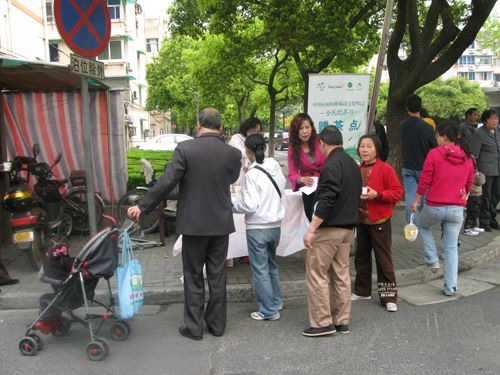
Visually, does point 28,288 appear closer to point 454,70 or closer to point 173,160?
point 173,160

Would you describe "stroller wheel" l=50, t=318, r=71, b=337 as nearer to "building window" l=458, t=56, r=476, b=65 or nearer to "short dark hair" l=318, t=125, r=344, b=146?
"short dark hair" l=318, t=125, r=344, b=146

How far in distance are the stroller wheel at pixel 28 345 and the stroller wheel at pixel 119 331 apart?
590mm

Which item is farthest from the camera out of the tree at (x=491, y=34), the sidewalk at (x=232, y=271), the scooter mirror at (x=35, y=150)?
the tree at (x=491, y=34)

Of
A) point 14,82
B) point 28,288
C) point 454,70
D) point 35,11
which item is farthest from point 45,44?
point 454,70

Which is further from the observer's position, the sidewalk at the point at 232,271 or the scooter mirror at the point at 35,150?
the scooter mirror at the point at 35,150

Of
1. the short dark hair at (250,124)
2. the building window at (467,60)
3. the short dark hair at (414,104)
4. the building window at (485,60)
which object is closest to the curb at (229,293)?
the short dark hair at (250,124)

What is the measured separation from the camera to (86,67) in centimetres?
436

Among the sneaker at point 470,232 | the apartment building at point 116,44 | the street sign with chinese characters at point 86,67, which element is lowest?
the sneaker at point 470,232

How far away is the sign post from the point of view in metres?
4.16

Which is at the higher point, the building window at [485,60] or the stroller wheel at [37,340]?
the building window at [485,60]

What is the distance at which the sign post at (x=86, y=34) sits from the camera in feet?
13.7

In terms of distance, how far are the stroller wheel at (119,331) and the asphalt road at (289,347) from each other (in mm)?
51

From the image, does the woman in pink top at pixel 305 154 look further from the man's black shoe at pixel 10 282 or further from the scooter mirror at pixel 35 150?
the scooter mirror at pixel 35 150

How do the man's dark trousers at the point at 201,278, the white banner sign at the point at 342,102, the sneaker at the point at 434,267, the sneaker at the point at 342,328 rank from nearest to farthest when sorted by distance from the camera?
the man's dark trousers at the point at 201,278, the sneaker at the point at 342,328, the sneaker at the point at 434,267, the white banner sign at the point at 342,102
